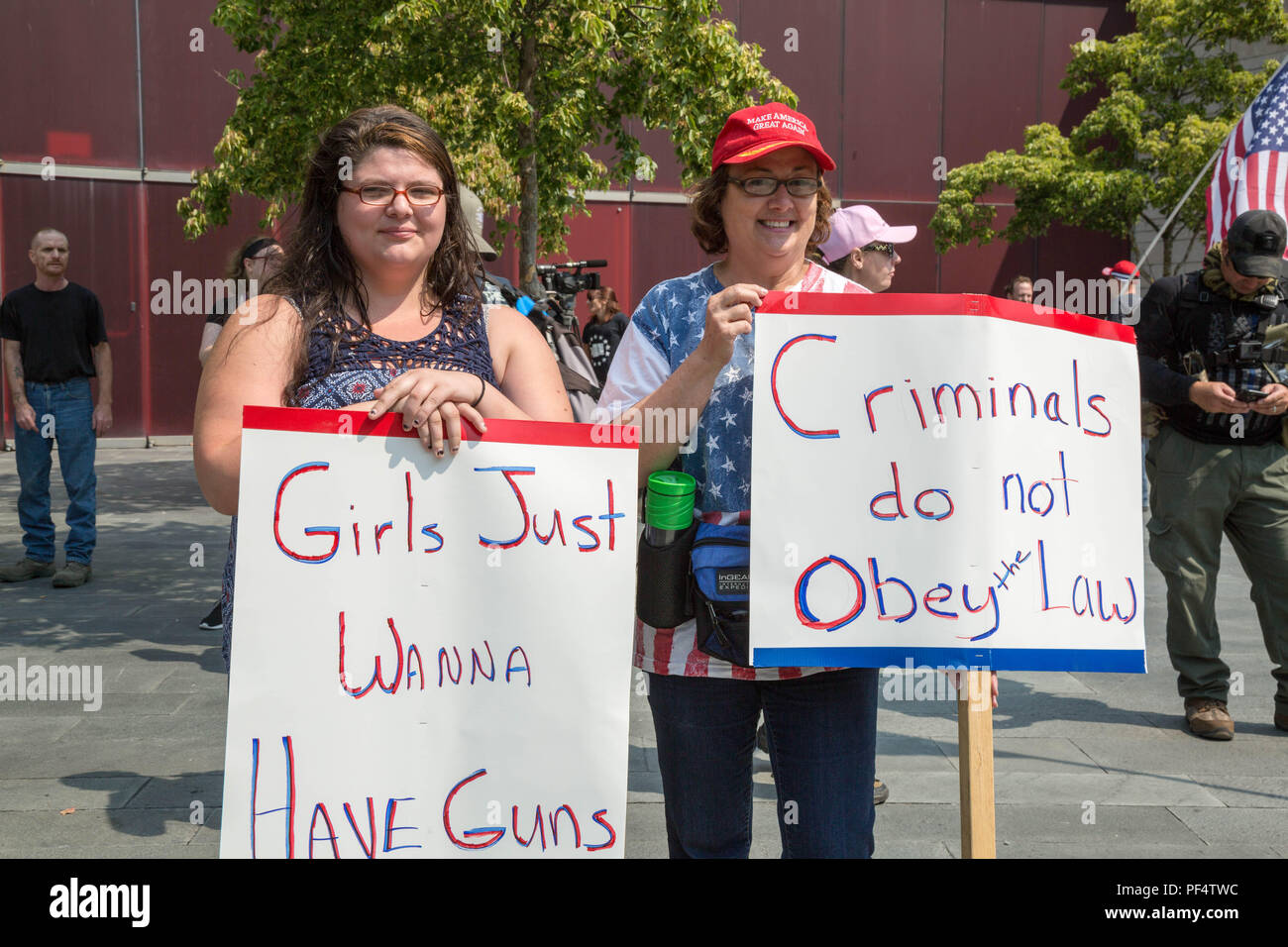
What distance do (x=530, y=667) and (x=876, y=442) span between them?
69cm

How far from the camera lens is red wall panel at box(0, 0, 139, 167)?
15.0 metres

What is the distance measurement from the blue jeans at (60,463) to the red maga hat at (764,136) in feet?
19.7

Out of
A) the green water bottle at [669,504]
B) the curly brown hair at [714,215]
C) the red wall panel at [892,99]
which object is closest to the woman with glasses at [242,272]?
the curly brown hair at [714,215]

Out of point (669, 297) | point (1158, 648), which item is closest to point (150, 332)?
point (1158, 648)

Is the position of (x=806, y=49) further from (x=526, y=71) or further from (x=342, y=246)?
(x=342, y=246)

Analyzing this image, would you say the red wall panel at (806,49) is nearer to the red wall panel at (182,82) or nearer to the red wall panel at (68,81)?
the red wall panel at (182,82)

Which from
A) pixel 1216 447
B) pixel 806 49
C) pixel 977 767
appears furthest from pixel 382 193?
pixel 806 49

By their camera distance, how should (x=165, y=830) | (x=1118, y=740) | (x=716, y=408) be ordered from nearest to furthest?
(x=716, y=408) → (x=165, y=830) → (x=1118, y=740)

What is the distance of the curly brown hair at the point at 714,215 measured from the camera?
96.1 inches

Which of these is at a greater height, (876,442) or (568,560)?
(876,442)

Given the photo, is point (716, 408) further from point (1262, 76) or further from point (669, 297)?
point (1262, 76)

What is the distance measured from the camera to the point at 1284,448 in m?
4.60

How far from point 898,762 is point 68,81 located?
575 inches

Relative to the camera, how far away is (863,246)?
3.88 metres
